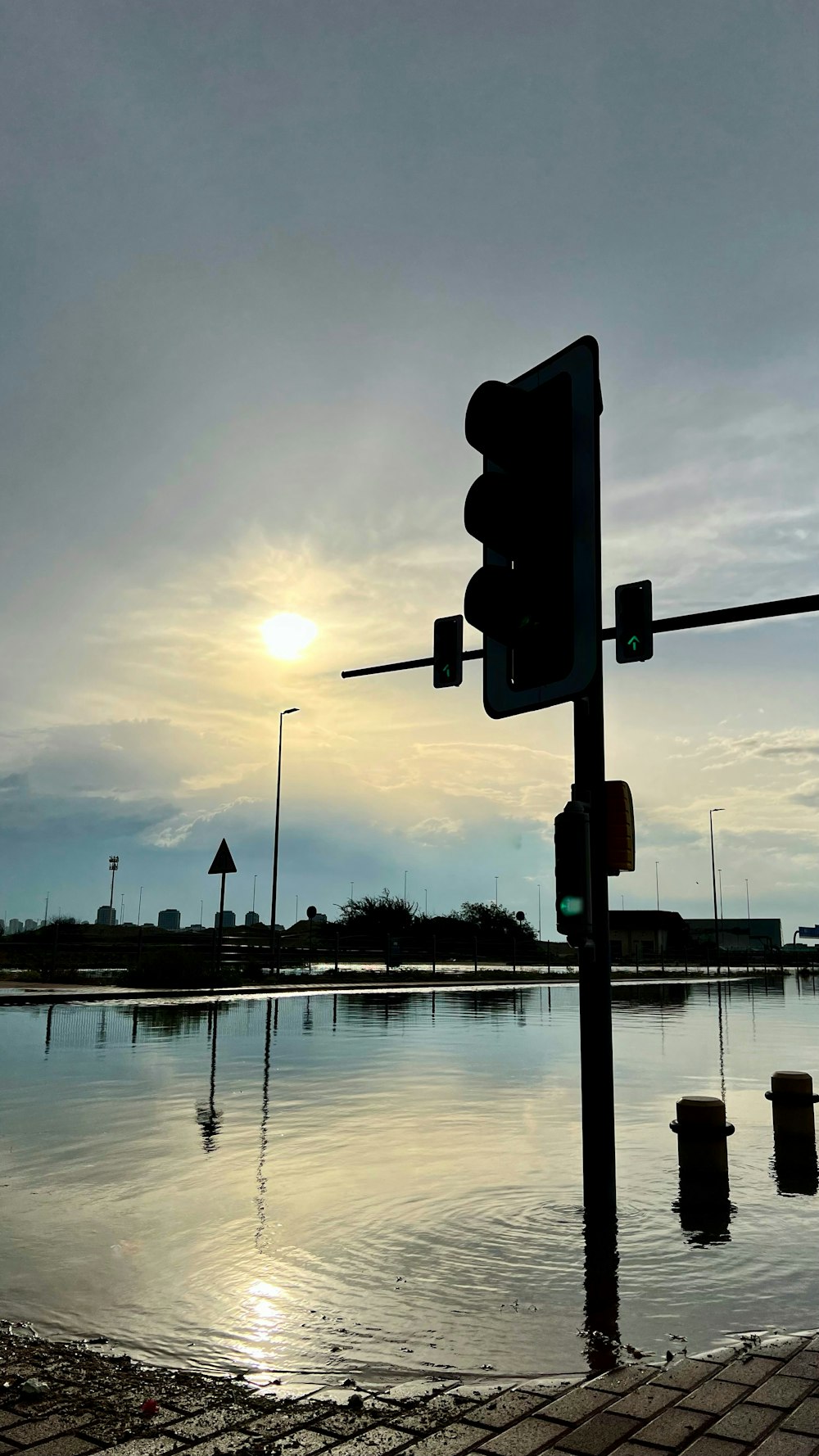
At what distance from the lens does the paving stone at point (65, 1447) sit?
11.2 feet

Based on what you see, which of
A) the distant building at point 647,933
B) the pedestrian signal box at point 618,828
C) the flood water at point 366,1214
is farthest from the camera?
the distant building at point 647,933

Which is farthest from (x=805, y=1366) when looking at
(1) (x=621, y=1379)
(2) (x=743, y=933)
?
(2) (x=743, y=933)

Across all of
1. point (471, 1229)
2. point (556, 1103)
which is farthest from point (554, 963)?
point (471, 1229)

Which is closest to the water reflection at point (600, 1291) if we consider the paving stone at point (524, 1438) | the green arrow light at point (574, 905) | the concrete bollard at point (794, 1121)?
the paving stone at point (524, 1438)

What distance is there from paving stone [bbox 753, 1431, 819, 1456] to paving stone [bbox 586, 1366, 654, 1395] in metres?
0.59

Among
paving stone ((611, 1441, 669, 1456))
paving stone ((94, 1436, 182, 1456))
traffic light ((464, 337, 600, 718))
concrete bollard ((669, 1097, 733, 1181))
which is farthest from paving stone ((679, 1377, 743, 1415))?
concrete bollard ((669, 1097, 733, 1181))

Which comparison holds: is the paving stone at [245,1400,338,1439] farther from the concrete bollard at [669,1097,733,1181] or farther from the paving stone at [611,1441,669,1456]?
the concrete bollard at [669,1097,733,1181]

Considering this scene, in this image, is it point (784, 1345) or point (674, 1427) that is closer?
point (674, 1427)

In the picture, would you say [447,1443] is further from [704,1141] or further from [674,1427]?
[704,1141]

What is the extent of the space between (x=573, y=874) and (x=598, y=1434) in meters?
2.51

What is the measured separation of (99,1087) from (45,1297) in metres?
7.19

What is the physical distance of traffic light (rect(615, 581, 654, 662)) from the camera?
406 inches

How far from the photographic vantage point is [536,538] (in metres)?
5.51

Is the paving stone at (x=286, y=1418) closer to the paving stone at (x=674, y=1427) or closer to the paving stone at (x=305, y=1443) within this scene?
A: the paving stone at (x=305, y=1443)
